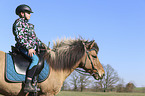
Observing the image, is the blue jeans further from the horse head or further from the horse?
the horse head

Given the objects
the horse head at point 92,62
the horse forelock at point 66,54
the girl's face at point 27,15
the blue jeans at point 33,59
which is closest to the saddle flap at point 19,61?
the blue jeans at point 33,59

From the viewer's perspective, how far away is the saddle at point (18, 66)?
4496mm

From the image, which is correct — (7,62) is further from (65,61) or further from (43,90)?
(65,61)

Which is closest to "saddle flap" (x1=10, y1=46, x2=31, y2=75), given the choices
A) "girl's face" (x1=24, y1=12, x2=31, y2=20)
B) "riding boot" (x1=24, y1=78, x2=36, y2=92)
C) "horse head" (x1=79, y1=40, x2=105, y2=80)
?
"riding boot" (x1=24, y1=78, x2=36, y2=92)

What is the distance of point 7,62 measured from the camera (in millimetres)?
4570

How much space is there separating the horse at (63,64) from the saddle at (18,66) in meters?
0.11

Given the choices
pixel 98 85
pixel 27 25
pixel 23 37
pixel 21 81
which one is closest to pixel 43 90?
pixel 21 81

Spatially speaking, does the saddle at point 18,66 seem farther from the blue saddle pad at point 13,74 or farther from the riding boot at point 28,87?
the riding boot at point 28,87

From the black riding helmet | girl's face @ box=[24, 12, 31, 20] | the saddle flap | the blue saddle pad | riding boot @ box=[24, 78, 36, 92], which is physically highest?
the black riding helmet

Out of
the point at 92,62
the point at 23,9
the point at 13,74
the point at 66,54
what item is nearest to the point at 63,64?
the point at 66,54

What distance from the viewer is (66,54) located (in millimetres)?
5223

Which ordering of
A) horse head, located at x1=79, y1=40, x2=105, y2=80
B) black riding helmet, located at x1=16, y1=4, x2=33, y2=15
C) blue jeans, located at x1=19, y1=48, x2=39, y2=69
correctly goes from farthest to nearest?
horse head, located at x1=79, y1=40, x2=105, y2=80, black riding helmet, located at x1=16, y1=4, x2=33, y2=15, blue jeans, located at x1=19, y1=48, x2=39, y2=69

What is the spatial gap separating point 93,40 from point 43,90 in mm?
2270

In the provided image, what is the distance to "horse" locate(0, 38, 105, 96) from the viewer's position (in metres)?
4.47
